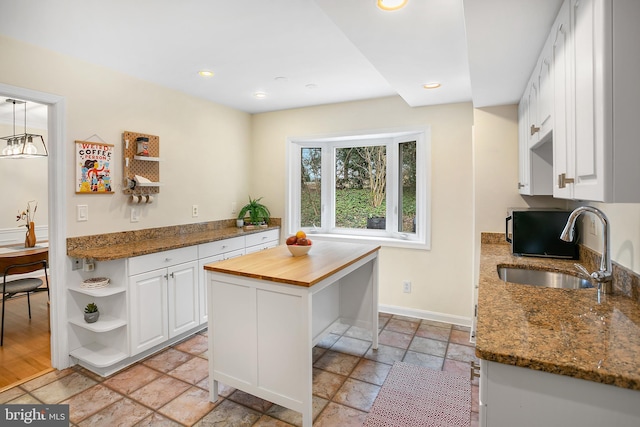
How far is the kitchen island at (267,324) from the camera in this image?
1895 mm

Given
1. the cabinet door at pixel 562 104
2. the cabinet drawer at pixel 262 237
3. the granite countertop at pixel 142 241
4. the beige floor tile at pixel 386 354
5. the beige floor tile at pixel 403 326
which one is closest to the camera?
the cabinet door at pixel 562 104

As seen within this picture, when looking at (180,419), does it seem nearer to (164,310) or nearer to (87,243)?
(164,310)

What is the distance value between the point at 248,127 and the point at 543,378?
4193mm

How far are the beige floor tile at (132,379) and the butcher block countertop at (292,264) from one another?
105 cm

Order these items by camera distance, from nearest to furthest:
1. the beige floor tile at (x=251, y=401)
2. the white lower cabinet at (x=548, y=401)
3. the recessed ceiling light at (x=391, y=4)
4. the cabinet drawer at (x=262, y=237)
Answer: the white lower cabinet at (x=548, y=401)
the recessed ceiling light at (x=391, y=4)
the beige floor tile at (x=251, y=401)
the cabinet drawer at (x=262, y=237)

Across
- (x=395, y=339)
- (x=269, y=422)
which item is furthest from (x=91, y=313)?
(x=395, y=339)

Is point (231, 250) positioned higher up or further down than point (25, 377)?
higher up

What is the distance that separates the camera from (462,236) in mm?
3467

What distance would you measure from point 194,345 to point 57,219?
58.3 inches

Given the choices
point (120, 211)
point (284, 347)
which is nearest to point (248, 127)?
point (120, 211)

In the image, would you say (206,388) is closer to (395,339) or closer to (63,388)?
(63,388)

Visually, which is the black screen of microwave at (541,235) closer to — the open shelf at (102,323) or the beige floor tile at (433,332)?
the beige floor tile at (433,332)

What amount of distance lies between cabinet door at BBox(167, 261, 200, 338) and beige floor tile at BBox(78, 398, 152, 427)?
0.81 meters

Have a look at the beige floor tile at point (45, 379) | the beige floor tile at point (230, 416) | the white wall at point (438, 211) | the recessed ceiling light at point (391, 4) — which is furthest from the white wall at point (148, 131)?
the recessed ceiling light at point (391, 4)
